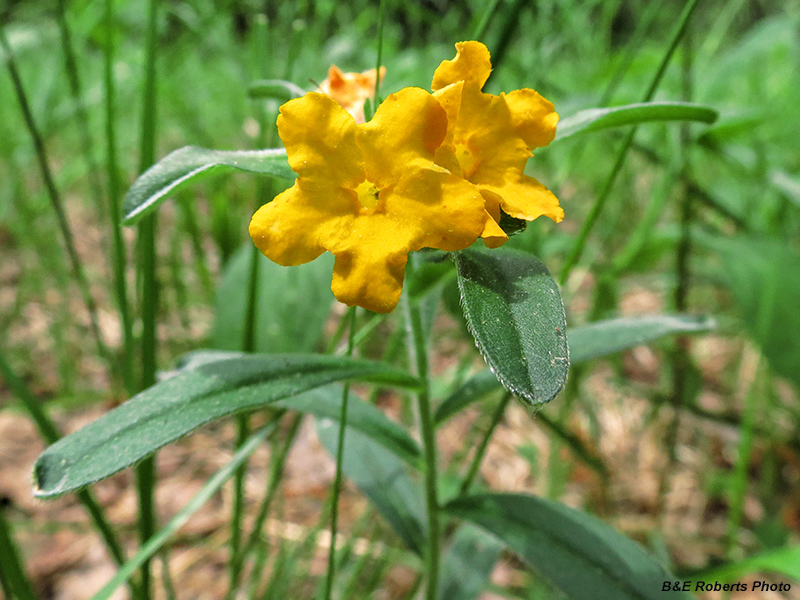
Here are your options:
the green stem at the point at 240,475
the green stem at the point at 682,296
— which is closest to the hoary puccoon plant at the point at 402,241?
the green stem at the point at 240,475

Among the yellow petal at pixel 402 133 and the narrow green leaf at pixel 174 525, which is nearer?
the yellow petal at pixel 402 133

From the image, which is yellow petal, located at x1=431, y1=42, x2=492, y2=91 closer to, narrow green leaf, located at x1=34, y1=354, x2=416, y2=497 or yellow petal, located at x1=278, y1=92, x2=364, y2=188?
yellow petal, located at x1=278, y1=92, x2=364, y2=188

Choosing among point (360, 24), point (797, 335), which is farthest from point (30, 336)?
point (797, 335)

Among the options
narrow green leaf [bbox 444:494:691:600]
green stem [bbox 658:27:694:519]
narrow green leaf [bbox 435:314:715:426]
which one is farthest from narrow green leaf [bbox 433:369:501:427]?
green stem [bbox 658:27:694:519]

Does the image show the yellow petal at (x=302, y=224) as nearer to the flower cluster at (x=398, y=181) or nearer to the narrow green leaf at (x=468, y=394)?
the flower cluster at (x=398, y=181)

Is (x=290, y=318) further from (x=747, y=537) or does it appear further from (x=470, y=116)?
(x=747, y=537)

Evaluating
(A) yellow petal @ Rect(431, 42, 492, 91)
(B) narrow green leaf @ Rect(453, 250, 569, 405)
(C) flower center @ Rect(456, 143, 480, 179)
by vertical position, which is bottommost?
(B) narrow green leaf @ Rect(453, 250, 569, 405)

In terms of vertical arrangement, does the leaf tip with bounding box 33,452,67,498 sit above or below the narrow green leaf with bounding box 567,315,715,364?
above
